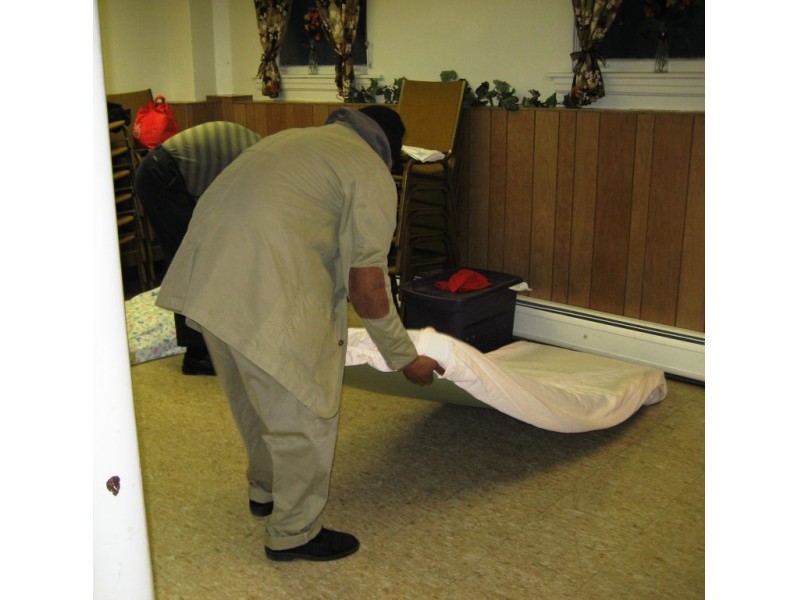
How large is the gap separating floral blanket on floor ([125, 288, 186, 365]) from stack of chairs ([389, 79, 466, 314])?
1.25m

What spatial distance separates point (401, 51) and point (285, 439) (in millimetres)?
3744

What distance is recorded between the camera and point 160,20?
698cm

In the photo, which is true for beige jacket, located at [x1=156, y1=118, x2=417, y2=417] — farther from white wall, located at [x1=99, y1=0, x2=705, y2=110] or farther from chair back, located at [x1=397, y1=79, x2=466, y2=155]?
chair back, located at [x1=397, y1=79, x2=466, y2=155]

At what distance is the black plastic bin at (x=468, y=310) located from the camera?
4.18 meters

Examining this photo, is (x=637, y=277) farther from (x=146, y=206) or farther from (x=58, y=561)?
(x=58, y=561)

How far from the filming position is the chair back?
4898 millimetres

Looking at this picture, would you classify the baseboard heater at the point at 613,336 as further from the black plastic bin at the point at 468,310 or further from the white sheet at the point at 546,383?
the white sheet at the point at 546,383

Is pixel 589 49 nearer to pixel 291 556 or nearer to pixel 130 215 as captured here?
pixel 291 556

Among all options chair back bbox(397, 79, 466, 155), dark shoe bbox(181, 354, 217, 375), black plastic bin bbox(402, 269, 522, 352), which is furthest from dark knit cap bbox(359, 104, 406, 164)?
chair back bbox(397, 79, 466, 155)

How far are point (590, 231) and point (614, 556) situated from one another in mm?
2266

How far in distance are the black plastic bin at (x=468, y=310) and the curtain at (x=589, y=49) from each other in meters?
1.04

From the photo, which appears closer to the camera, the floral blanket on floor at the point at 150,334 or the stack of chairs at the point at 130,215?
the floral blanket on floor at the point at 150,334

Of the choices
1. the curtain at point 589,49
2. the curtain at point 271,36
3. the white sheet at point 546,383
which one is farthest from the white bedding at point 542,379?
the curtain at point 271,36

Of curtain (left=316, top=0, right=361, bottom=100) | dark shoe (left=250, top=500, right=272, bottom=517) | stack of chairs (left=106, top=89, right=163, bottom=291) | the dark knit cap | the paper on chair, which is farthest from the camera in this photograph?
curtain (left=316, top=0, right=361, bottom=100)
